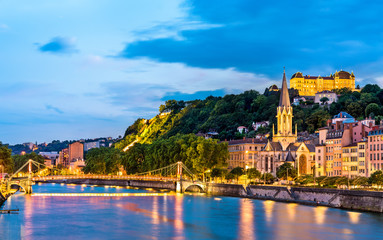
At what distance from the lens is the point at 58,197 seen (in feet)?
221

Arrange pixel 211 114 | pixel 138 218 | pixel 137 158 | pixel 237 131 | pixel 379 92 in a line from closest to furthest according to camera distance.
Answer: pixel 138 218
pixel 137 158
pixel 379 92
pixel 237 131
pixel 211 114

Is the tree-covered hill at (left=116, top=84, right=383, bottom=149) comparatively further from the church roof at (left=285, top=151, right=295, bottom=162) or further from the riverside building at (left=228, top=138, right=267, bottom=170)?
the church roof at (left=285, top=151, right=295, bottom=162)

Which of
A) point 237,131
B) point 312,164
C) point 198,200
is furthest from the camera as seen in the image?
point 237,131

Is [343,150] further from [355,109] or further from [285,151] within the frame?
[355,109]

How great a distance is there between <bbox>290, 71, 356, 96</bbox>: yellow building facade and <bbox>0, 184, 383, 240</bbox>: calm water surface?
285 feet

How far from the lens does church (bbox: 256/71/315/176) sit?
272ft

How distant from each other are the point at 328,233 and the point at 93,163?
83.5 m

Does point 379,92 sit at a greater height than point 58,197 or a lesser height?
greater

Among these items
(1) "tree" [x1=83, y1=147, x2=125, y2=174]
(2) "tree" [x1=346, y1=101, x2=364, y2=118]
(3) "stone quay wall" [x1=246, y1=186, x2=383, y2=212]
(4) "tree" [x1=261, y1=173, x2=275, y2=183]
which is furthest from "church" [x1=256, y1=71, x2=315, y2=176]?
(1) "tree" [x1=83, y1=147, x2=125, y2=174]

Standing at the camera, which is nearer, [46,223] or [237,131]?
[46,223]

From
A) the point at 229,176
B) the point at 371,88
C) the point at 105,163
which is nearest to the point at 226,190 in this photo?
the point at 229,176

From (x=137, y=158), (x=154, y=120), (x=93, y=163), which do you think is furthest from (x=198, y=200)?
(x=154, y=120)

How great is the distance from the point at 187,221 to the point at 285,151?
45087 millimetres

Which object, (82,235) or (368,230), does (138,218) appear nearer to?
(82,235)
